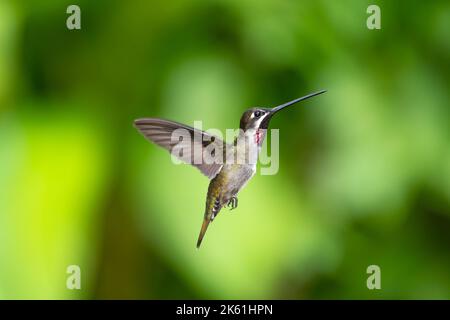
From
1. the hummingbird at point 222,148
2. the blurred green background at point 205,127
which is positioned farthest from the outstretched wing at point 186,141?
the blurred green background at point 205,127

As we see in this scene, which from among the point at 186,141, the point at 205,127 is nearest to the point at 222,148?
the point at 186,141

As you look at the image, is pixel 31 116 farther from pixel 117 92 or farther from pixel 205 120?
pixel 205 120

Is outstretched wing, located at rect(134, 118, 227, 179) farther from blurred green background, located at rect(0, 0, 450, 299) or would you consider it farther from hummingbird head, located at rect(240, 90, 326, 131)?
blurred green background, located at rect(0, 0, 450, 299)

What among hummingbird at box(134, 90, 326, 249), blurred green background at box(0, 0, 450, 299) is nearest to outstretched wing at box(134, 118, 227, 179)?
hummingbird at box(134, 90, 326, 249)

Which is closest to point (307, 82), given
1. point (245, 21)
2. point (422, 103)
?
point (245, 21)

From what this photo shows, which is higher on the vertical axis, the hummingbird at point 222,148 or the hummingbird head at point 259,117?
the hummingbird head at point 259,117

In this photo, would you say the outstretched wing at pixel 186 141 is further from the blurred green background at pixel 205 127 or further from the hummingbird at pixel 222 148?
the blurred green background at pixel 205 127
